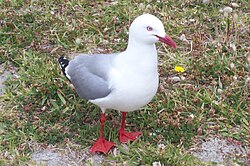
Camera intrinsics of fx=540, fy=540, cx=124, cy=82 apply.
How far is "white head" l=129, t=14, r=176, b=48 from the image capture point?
303 centimetres

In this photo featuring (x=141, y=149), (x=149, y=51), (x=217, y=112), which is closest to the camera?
(x=149, y=51)

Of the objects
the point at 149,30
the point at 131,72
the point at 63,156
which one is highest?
the point at 149,30

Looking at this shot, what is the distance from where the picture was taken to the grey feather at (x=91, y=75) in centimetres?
322

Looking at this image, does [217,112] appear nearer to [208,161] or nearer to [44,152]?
[208,161]

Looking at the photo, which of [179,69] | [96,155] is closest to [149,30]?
[96,155]

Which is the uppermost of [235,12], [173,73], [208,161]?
[235,12]

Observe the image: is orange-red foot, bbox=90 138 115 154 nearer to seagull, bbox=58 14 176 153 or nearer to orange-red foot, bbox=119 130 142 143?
orange-red foot, bbox=119 130 142 143

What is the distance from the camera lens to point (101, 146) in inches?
134

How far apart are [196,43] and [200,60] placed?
27 centimetres

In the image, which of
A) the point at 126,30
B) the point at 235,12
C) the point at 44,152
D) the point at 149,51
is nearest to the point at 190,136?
the point at 149,51

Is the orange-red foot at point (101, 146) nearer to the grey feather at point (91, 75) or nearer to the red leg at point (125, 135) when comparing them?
the red leg at point (125, 135)

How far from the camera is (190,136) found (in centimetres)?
351

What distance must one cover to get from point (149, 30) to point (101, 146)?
0.83 meters

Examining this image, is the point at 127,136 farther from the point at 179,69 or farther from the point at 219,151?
the point at 179,69
